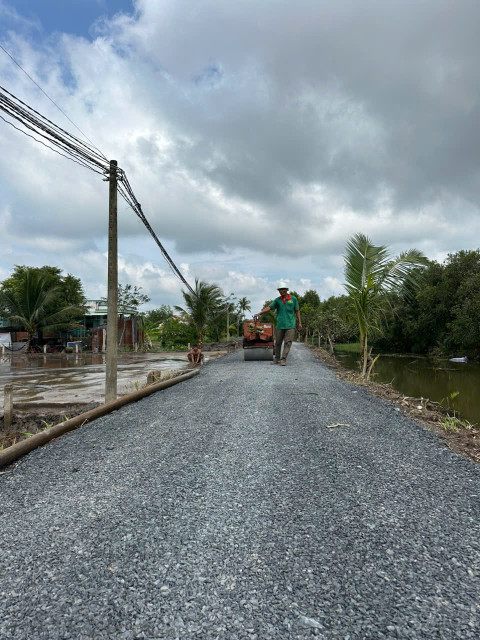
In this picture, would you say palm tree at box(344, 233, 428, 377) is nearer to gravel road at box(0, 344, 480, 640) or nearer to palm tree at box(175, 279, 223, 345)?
gravel road at box(0, 344, 480, 640)

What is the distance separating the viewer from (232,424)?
4.45 metres

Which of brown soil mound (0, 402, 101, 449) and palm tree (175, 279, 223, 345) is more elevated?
palm tree (175, 279, 223, 345)

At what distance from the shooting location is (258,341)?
12.6 metres

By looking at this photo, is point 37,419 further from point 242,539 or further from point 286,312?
point 286,312

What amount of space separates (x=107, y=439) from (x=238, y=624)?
2956mm

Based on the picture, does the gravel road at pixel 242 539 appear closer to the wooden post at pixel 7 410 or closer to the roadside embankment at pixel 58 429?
the roadside embankment at pixel 58 429

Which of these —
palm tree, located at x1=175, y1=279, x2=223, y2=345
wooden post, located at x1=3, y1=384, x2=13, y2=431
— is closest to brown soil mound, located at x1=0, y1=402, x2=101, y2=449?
wooden post, located at x1=3, y1=384, x2=13, y2=431

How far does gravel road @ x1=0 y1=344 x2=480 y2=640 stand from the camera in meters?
1.62

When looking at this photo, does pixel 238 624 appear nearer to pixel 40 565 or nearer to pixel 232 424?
pixel 40 565

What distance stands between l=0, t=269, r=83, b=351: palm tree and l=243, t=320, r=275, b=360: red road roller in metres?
20.2

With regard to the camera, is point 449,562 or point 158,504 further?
point 158,504

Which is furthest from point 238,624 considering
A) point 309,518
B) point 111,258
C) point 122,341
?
point 122,341

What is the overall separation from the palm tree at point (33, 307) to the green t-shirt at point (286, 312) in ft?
72.7

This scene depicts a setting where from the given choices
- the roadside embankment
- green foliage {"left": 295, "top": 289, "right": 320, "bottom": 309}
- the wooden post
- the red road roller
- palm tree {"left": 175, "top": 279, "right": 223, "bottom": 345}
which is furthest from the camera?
green foliage {"left": 295, "top": 289, "right": 320, "bottom": 309}
